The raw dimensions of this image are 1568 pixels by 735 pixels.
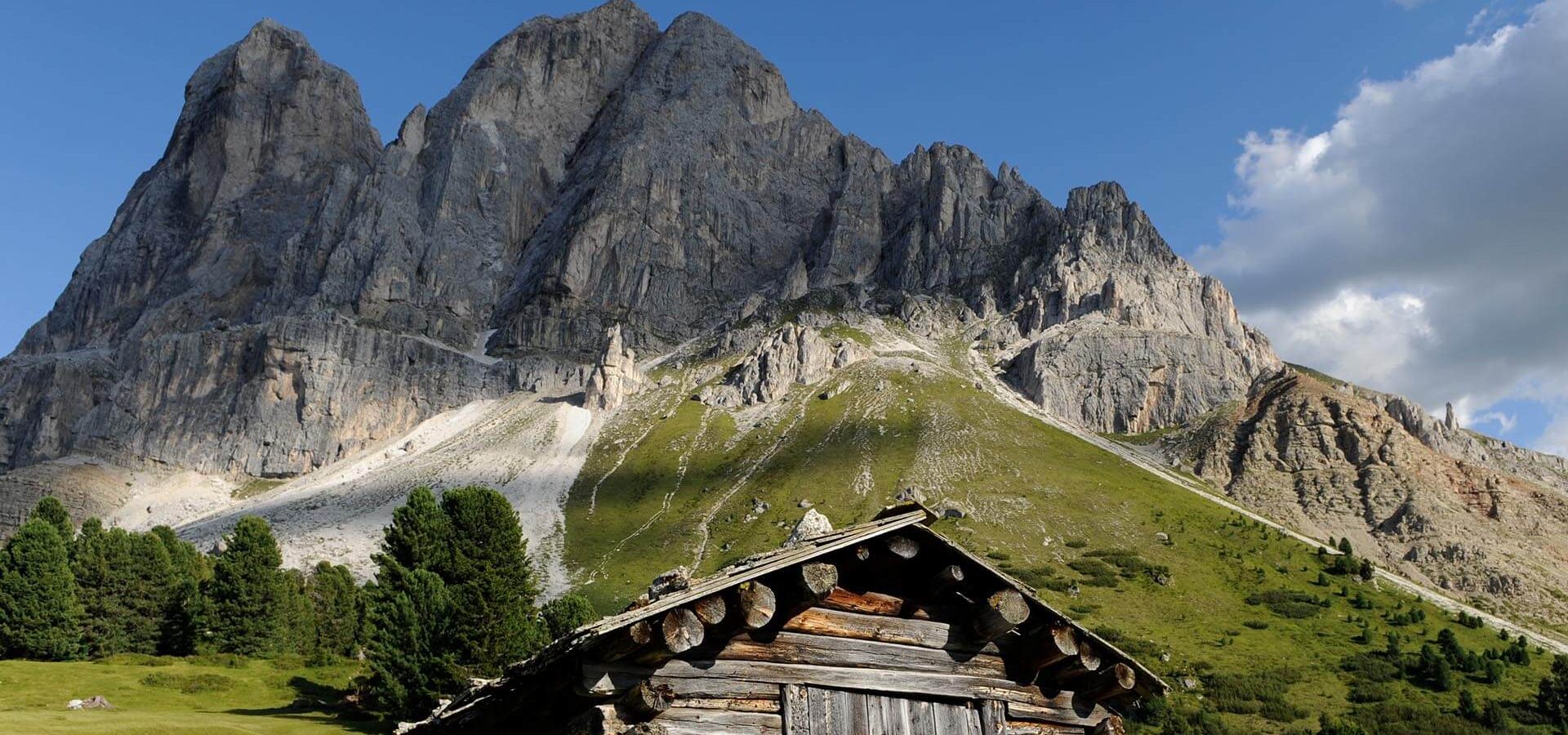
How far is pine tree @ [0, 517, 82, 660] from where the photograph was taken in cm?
6184

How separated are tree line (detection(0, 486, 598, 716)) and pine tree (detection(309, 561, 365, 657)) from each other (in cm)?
14

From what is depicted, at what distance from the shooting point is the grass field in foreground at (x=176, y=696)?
3884 centimetres

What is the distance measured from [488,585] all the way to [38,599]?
108ft

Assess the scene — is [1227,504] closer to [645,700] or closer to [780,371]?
[780,371]

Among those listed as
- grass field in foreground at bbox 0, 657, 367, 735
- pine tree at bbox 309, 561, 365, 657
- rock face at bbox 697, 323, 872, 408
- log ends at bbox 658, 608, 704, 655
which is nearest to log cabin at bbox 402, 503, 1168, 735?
log ends at bbox 658, 608, 704, 655

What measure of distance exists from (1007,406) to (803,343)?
134 feet

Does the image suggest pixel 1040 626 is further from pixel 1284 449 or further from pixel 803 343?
pixel 803 343

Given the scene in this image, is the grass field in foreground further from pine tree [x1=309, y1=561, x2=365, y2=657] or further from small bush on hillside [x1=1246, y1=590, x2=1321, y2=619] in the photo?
small bush on hillside [x1=1246, y1=590, x2=1321, y2=619]

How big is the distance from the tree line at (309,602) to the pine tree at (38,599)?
0.23ft

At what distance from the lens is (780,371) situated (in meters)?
194

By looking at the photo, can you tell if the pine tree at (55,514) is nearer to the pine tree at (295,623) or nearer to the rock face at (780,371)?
the pine tree at (295,623)

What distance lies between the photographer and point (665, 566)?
424 feet

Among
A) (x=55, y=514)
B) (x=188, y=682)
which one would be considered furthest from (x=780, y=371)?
(x=188, y=682)

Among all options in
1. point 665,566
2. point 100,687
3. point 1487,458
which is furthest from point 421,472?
point 1487,458
